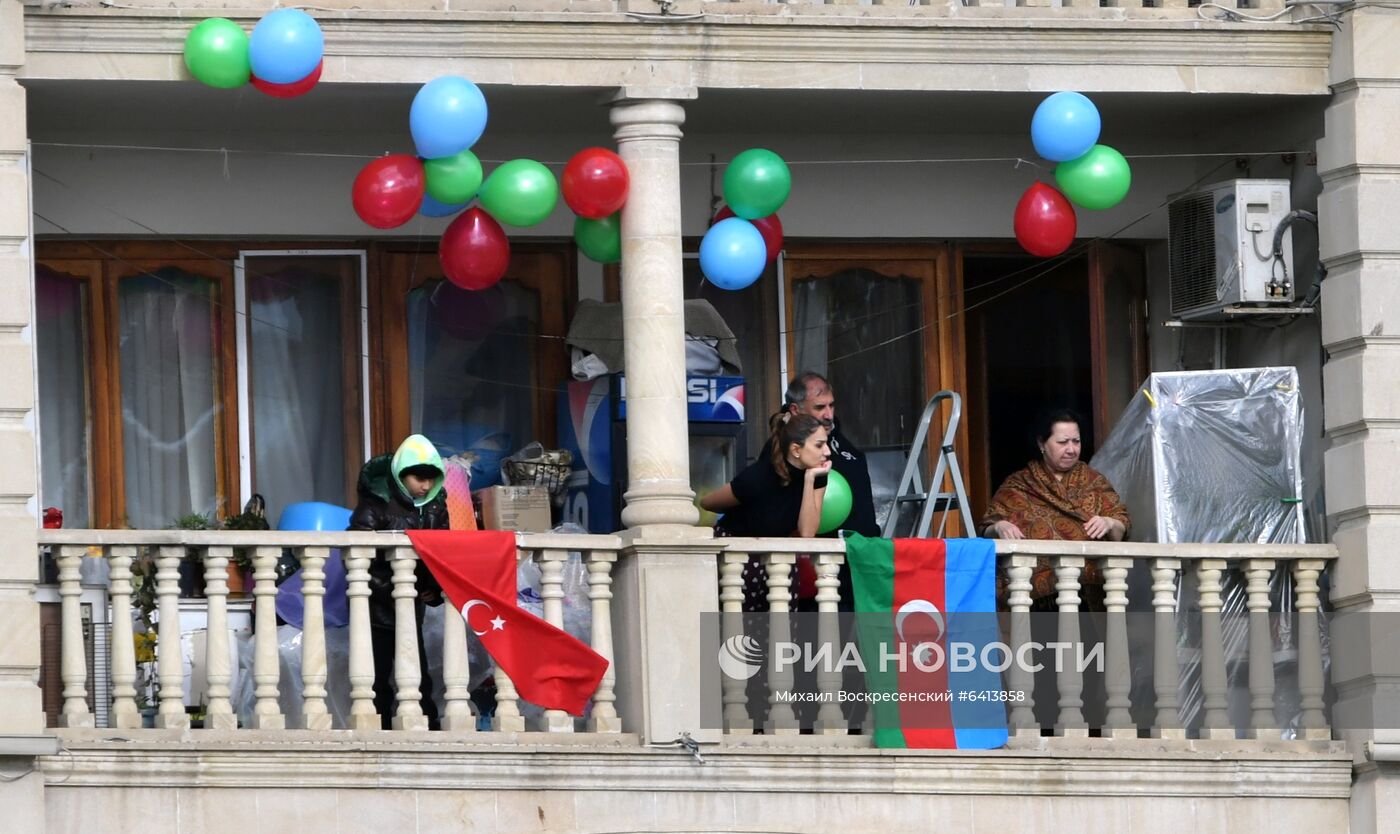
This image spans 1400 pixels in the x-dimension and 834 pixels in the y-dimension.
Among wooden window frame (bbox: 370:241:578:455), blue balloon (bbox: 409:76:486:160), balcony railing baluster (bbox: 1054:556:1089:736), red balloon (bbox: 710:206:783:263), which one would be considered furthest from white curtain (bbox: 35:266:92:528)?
balcony railing baluster (bbox: 1054:556:1089:736)

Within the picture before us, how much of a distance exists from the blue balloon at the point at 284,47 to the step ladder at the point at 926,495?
349cm

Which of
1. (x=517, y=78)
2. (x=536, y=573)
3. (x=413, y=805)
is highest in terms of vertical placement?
(x=517, y=78)

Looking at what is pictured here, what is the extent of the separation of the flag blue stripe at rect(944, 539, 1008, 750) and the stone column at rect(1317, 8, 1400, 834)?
1698 millimetres

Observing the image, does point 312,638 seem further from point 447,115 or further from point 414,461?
point 447,115

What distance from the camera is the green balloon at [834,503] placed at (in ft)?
45.5

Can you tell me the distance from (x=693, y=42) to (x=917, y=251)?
9.37 ft

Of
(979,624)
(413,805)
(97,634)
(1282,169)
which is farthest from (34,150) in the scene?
(1282,169)

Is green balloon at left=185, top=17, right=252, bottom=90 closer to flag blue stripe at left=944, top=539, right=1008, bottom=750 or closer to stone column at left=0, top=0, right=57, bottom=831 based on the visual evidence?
stone column at left=0, top=0, right=57, bottom=831

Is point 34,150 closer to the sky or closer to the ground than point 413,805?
closer to the sky

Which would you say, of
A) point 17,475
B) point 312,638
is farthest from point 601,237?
point 17,475

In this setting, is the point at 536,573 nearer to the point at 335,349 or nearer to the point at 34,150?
the point at 335,349

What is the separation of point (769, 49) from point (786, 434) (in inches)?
69.4

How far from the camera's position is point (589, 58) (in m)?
13.6

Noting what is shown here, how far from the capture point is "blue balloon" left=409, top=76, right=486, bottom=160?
43.0 feet
